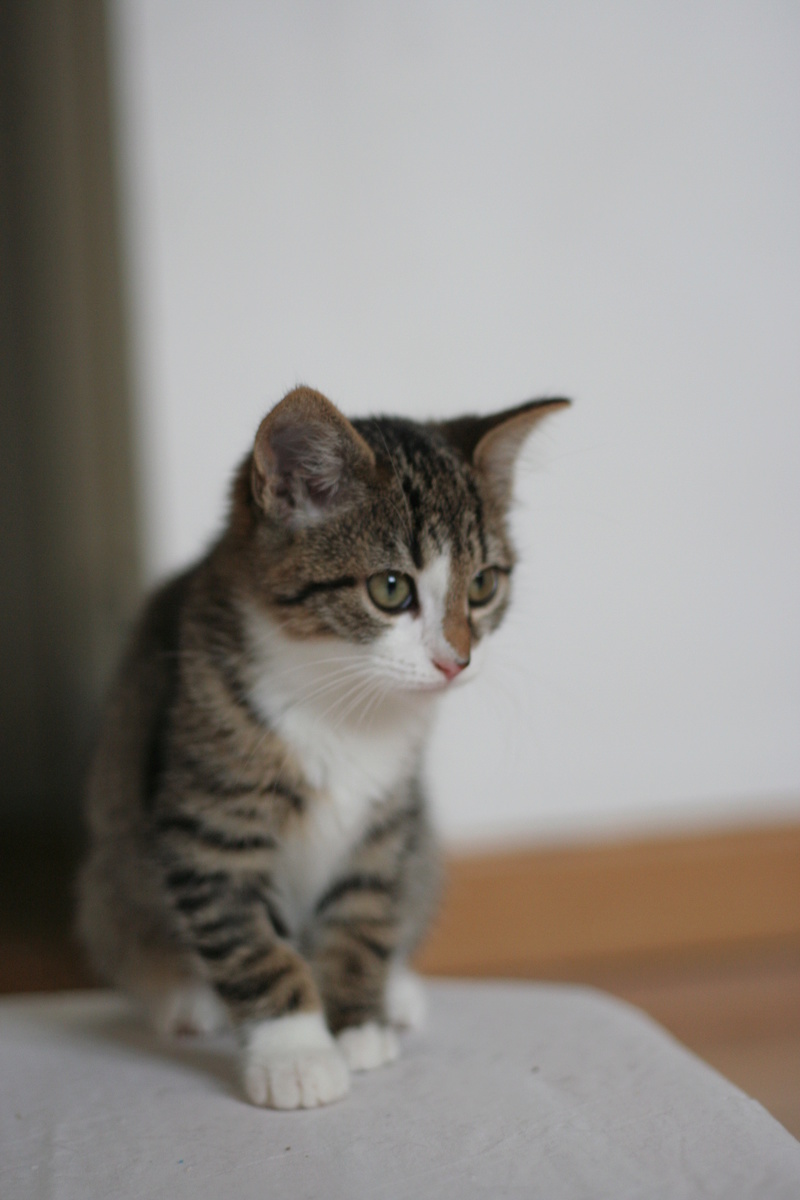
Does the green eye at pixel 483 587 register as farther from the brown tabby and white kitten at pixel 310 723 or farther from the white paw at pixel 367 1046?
the white paw at pixel 367 1046

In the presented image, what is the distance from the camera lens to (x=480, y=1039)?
101 cm

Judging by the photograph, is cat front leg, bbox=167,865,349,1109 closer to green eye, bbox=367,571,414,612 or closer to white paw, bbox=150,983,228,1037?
white paw, bbox=150,983,228,1037

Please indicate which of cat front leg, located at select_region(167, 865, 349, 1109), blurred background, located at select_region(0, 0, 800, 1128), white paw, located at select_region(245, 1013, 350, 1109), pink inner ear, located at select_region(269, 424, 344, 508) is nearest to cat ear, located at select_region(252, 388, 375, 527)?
pink inner ear, located at select_region(269, 424, 344, 508)

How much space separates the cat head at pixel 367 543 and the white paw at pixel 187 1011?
16.2 inches

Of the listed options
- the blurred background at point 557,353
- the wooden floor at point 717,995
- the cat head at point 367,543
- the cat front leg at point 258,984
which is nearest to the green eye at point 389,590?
the cat head at point 367,543

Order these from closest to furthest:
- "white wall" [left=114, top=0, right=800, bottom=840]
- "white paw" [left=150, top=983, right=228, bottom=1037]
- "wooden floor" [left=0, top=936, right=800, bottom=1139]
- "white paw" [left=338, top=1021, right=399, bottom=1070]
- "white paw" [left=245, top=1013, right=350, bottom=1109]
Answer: "white paw" [left=245, top=1013, right=350, bottom=1109] < "white paw" [left=338, top=1021, right=399, bottom=1070] < "white paw" [left=150, top=983, right=228, bottom=1037] < "wooden floor" [left=0, top=936, right=800, bottom=1139] < "white wall" [left=114, top=0, right=800, bottom=840]

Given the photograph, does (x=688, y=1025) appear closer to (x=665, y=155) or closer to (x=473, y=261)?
(x=473, y=261)

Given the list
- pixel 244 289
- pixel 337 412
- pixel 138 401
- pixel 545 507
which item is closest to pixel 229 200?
pixel 244 289

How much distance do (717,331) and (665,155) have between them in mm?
296

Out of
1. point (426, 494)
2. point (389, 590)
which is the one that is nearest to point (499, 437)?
point (426, 494)

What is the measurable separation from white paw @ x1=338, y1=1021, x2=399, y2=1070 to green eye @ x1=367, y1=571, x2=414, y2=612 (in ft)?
1.33

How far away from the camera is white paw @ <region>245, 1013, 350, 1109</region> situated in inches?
32.7

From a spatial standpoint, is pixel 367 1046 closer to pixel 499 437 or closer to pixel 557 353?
pixel 499 437

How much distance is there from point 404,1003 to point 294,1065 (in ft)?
0.86
